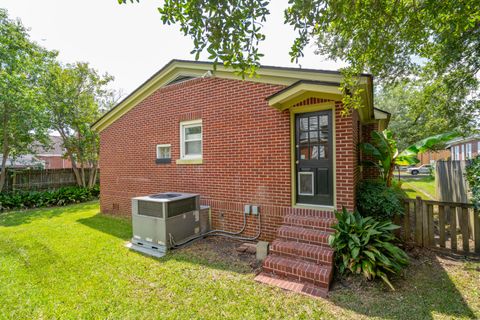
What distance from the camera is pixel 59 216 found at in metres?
9.43

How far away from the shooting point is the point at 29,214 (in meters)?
9.88

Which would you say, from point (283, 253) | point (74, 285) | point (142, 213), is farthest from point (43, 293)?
point (283, 253)

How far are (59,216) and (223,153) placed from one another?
7940 millimetres

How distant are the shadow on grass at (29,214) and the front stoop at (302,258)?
30.9 ft

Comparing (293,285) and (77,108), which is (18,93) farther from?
(293,285)

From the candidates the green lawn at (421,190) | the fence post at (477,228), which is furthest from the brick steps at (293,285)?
the green lawn at (421,190)

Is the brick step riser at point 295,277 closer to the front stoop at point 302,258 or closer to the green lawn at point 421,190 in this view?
the front stoop at point 302,258

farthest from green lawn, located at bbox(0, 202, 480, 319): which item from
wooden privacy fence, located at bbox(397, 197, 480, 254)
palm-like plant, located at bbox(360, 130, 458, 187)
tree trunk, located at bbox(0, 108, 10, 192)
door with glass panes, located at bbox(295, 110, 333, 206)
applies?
tree trunk, located at bbox(0, 108, 10, 192)

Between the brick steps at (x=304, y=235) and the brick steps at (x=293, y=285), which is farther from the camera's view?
the brick steps at (x=304, y=235)

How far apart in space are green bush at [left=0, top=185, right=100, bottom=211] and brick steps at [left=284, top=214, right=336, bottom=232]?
12525 millimetres

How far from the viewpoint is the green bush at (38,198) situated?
11.1m

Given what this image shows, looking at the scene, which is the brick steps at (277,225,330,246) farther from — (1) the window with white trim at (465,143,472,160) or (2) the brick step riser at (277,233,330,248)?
(1) the window with white trim at (465,143,472,160)

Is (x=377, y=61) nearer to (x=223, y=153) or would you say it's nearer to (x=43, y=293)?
(x=223, y=153)

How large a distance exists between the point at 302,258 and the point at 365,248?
111cm
